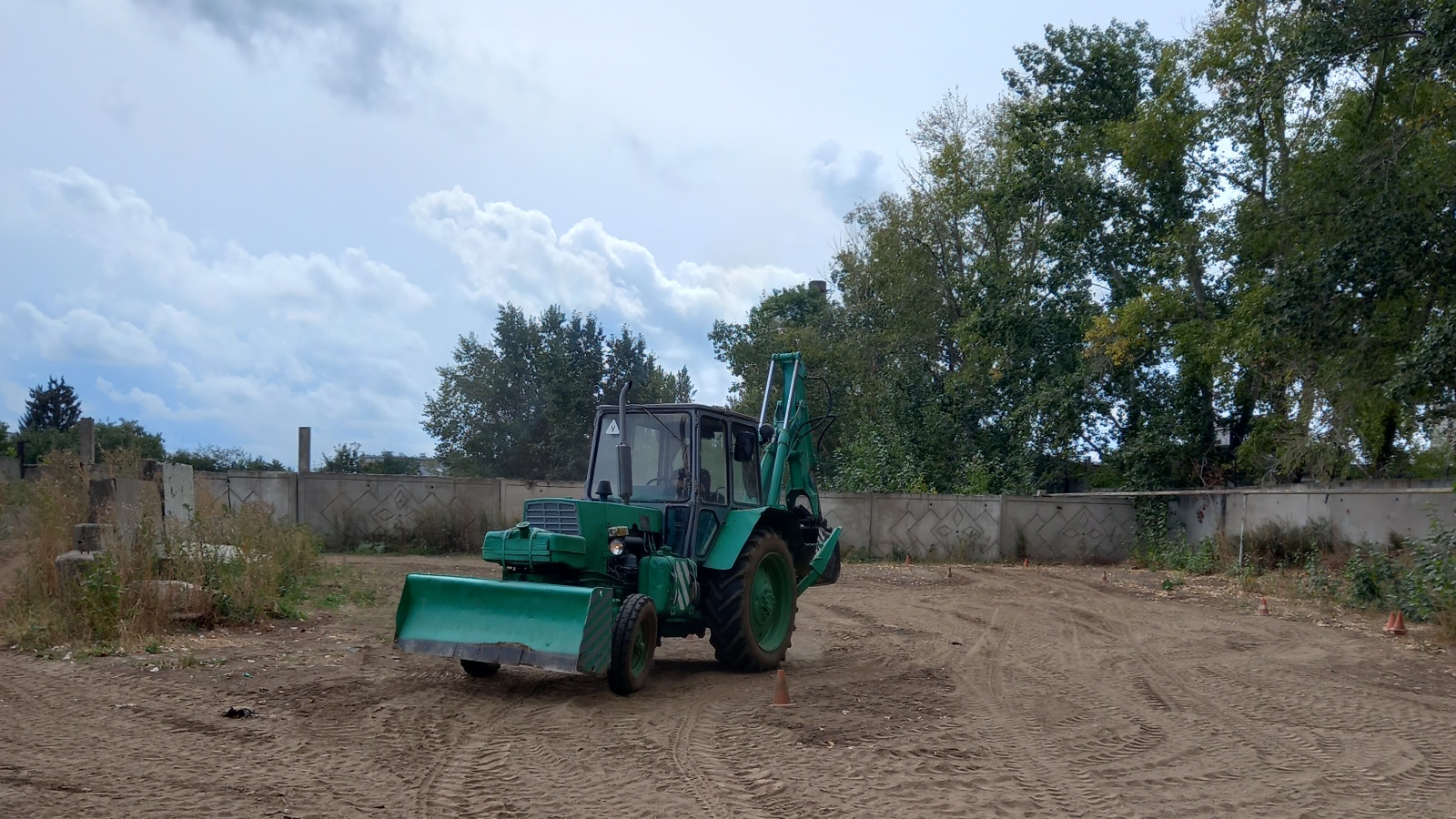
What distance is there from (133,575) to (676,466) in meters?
5.36

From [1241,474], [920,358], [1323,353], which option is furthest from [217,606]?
[920,358]

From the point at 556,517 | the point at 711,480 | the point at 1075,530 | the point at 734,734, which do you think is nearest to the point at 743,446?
the point at 711,480

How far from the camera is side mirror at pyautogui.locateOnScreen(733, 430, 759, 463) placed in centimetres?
1001

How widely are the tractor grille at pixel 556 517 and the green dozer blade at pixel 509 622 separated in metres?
0.54

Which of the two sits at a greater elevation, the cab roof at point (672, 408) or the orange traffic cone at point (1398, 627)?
the cab roof at point (672, 408)

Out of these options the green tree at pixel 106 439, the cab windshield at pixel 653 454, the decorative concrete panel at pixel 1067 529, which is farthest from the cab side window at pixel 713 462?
the green tree at pixel 106 439

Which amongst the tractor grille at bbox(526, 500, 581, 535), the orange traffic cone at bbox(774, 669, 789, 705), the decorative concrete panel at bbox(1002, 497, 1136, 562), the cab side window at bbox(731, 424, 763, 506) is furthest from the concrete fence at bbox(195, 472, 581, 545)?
the orange traffic cone at bbox(774, 669, 789, 705)

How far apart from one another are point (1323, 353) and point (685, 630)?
13646mm

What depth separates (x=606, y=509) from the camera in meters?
8.65

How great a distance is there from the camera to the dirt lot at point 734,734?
5496 mm

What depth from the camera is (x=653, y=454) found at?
951 centimetres

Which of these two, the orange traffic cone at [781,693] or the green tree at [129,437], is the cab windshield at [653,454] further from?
the green tree at [129,437]

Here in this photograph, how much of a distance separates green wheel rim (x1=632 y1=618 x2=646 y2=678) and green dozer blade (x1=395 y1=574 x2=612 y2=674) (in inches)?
13.4

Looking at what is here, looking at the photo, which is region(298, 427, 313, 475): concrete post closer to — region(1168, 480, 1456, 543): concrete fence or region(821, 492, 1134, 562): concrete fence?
region(821, 492, 1134, 562): concrete fence
